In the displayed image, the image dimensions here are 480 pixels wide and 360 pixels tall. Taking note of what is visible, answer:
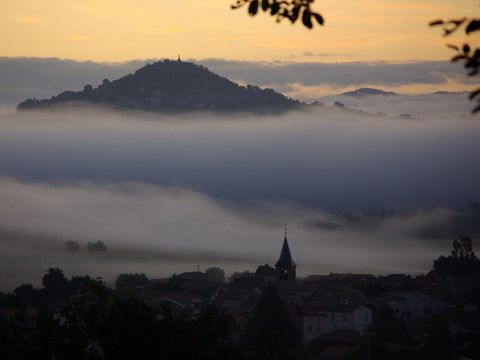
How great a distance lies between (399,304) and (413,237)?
271 ft

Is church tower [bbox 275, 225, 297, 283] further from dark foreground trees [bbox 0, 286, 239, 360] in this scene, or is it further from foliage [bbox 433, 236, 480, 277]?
dark foreground trees [bbox 0, 286, 239, 360]

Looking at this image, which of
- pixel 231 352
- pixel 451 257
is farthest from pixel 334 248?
pixel 231 352

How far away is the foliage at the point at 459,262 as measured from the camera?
110 meters

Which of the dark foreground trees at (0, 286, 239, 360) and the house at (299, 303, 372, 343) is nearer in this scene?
the dark foreground trees at (0, 286, 239, 360)

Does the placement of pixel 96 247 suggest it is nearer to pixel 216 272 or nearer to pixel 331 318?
pixel 216 272

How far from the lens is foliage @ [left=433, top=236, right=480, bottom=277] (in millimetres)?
109875

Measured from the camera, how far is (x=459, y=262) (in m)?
111

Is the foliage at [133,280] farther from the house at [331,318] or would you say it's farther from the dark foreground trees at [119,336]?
the dark foreground trees at [119,336]

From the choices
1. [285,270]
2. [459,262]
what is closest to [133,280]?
[285,270]

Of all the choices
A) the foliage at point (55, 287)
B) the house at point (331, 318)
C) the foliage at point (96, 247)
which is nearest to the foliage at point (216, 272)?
the foliage at point (96, 247)

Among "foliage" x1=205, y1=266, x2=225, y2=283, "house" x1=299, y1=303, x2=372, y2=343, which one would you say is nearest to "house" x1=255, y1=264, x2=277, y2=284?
"foliage" x1=205, y1=266, x2=225, y2=283

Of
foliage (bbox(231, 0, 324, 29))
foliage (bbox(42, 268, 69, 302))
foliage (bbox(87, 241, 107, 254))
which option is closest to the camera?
foliage (bbox(231, 0, 324, 29))

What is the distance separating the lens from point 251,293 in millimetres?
95375

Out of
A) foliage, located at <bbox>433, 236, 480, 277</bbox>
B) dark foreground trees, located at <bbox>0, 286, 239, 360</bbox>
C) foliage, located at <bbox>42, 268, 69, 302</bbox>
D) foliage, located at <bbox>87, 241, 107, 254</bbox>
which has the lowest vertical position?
dark foreground trees, located at <bbox>0, 286, 239, 360</bbox>
